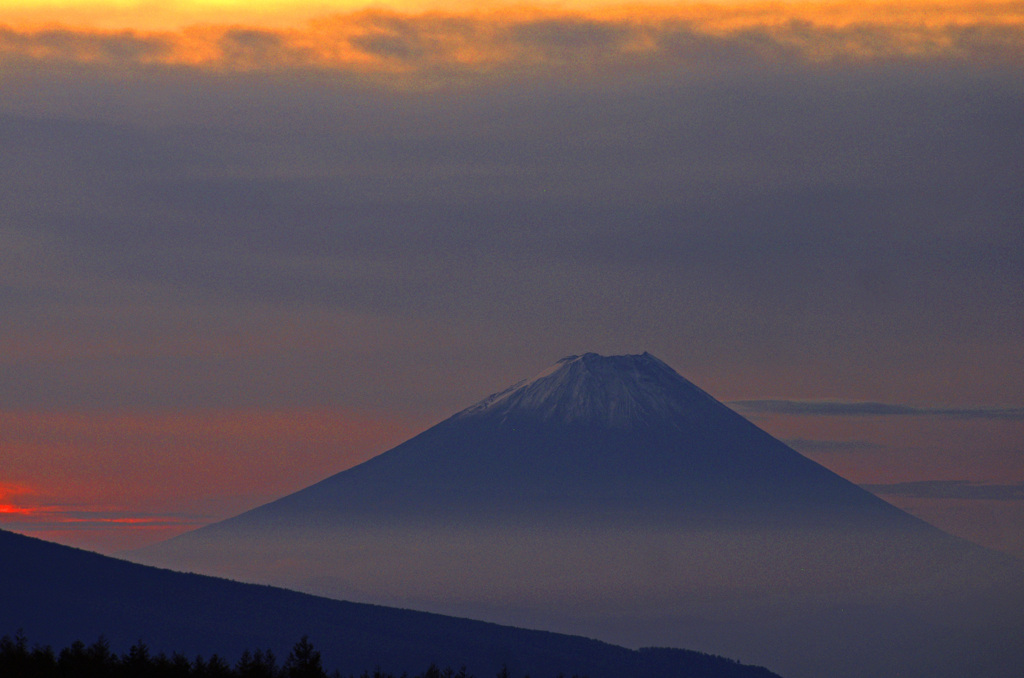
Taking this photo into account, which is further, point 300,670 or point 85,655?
point 85,655

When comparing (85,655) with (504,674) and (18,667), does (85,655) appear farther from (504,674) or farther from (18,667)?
(504,674)

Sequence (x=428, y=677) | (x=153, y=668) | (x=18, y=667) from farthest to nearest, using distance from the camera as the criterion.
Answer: (x=428, y=677) < (x=153, y=668) < (x=18, y=667)

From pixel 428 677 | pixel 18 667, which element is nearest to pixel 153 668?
pixel 18 667

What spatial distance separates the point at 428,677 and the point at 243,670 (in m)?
29.8

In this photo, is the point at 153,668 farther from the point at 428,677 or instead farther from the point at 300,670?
the point at 428,677

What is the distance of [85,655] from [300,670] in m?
16.9

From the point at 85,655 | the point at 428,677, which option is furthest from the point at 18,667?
the point at 428,677

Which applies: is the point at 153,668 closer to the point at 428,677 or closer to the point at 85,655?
the point at 85,655

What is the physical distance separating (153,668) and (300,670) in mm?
12445

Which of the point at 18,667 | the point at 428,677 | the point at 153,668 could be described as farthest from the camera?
the point at 428,677

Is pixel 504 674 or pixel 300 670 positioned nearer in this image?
pixel 300 670

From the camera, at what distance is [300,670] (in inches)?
3674

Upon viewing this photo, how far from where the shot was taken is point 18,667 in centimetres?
9044

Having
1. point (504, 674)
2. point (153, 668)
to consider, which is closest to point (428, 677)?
point (504, 674)
